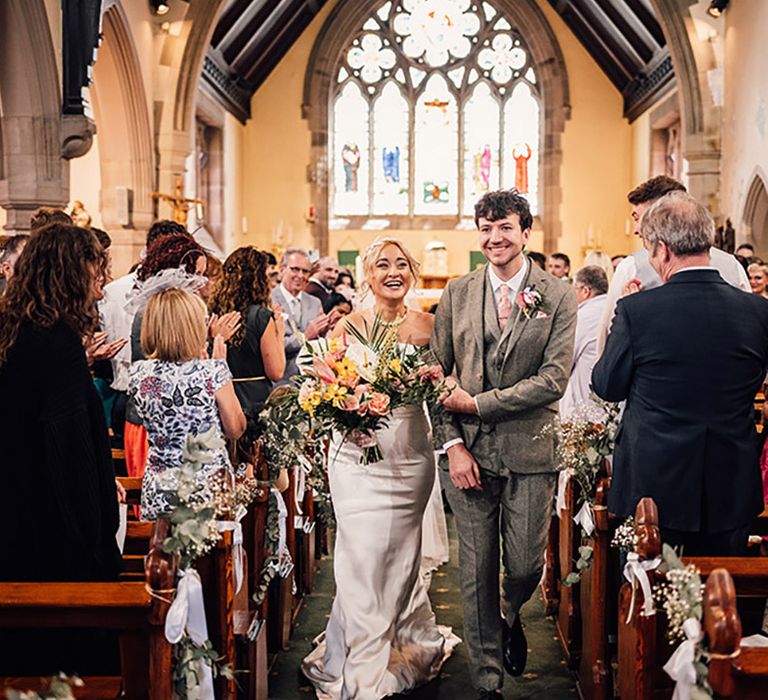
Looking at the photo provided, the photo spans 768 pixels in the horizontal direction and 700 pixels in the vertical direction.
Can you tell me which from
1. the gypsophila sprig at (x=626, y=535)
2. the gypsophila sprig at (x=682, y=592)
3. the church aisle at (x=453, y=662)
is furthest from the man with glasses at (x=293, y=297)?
the gypsophila sprig at (x=682, y=592)

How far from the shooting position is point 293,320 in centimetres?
589

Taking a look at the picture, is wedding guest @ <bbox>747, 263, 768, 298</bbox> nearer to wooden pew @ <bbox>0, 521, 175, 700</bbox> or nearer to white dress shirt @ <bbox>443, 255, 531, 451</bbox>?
white dress shirt @ <bbox>443, 255, 531, 451</bbox>

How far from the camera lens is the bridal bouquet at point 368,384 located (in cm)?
331

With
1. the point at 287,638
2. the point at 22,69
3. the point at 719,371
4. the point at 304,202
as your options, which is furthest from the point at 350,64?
the point at 719,371

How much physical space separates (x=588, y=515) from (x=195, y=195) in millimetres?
10280

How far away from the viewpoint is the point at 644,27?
12609mm

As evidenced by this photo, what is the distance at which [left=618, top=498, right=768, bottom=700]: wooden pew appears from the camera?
7.86 ft

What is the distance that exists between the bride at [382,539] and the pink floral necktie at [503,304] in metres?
0.32

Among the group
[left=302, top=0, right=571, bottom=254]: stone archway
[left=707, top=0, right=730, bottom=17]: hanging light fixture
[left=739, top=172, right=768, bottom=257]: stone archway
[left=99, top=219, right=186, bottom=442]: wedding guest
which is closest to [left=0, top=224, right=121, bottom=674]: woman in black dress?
[left=99, top=219, right=186, bottom=442]: wedding guest

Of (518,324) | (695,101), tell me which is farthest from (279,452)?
(695,101)

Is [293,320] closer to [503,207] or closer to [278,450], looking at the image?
[278,450]

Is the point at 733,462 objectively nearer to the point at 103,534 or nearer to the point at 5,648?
the point at 103,534

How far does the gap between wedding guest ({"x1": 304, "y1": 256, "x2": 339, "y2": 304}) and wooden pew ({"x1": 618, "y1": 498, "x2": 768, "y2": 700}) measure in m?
4.75

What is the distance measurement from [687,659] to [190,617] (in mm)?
1020
